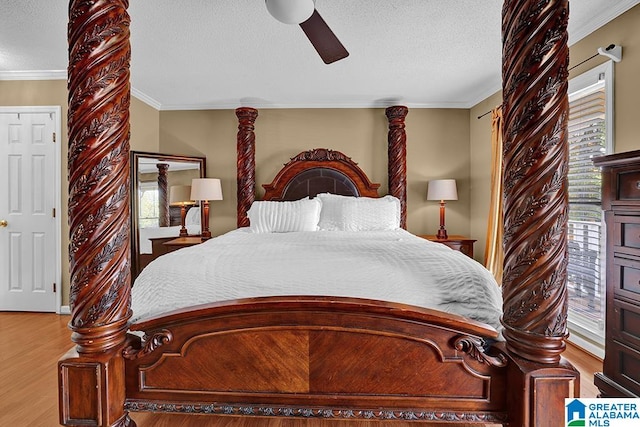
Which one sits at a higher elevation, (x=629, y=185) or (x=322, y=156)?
(x=322, y=156)

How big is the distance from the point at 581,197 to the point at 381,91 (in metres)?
2.31

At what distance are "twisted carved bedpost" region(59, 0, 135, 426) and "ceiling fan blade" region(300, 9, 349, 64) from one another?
106cm

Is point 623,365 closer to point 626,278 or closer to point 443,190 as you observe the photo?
point 626,278

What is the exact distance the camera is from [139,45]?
287 cm

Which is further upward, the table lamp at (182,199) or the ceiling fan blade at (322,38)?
the ceiling fan blade at (322,38)

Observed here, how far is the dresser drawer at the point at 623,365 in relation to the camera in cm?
175

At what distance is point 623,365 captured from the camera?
1821 millimetres

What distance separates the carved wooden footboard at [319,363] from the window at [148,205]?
3.10 m

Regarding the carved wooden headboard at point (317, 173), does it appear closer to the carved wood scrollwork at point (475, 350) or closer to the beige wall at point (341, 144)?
the beige wall at point (341, 144)

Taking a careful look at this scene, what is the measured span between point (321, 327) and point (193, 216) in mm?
3516

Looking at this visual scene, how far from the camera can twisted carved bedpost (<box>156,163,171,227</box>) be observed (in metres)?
4.24

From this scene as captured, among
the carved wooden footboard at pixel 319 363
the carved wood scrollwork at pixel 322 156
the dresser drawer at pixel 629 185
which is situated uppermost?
the carved wood scrollwork at pixel 322 156

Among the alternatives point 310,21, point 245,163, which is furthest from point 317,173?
point 310,21
